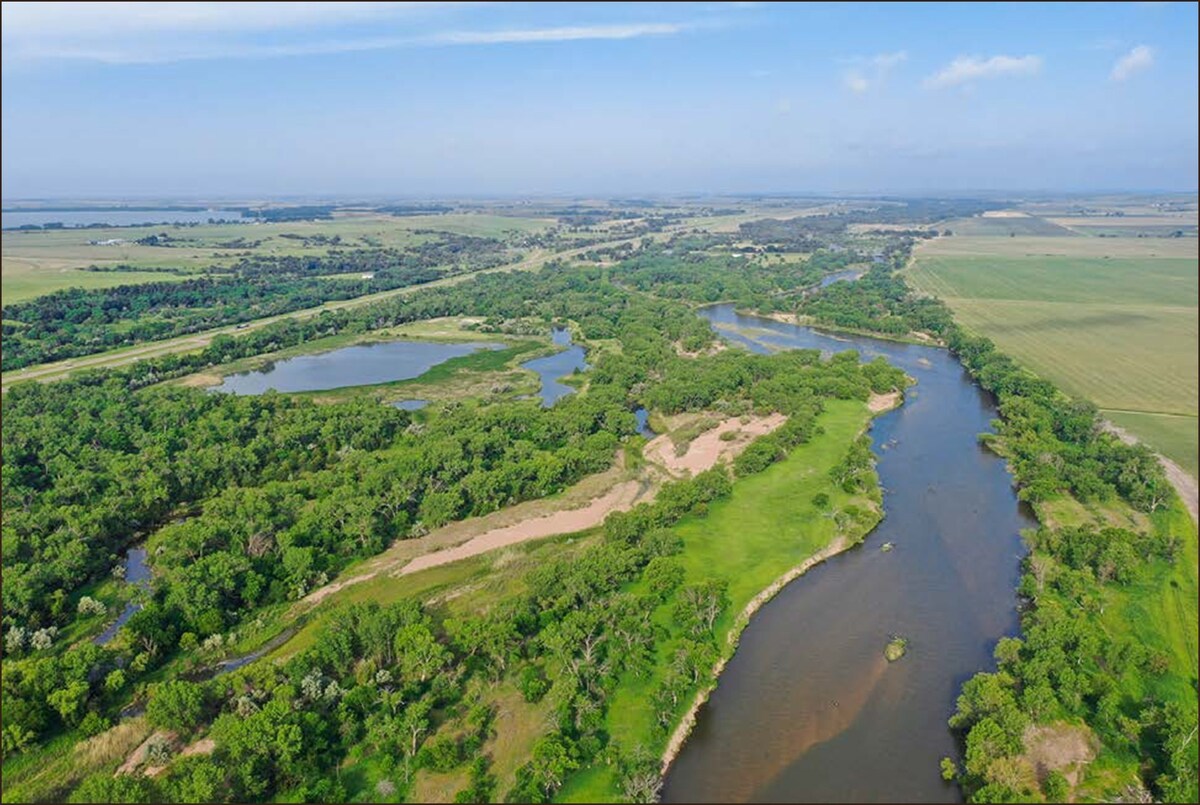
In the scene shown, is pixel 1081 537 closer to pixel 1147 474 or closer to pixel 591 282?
pixel 1147 474

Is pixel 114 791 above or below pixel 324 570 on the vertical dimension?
above

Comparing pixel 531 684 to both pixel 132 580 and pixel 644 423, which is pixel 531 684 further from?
pixel 644 423

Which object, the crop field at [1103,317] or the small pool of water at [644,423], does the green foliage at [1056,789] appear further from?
the small pool of water at [644,423]

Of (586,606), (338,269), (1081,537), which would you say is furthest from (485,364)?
(338,269)

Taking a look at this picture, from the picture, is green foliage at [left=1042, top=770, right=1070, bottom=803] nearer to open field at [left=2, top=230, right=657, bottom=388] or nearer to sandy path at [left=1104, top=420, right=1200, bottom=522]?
sandy path at [left=1104, top=420, right=1200, bottom=522]

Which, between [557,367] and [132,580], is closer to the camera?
[132,580]

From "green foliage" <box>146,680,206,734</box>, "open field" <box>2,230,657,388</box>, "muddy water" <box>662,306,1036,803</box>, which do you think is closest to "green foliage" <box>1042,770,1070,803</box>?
"muddy water" <box>662,306,1036,803</box>

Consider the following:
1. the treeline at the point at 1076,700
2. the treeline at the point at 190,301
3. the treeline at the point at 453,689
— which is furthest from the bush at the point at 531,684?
the treeline at the point at 190,301

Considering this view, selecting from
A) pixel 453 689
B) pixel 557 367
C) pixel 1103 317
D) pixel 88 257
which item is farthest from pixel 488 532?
pixel 88 257
